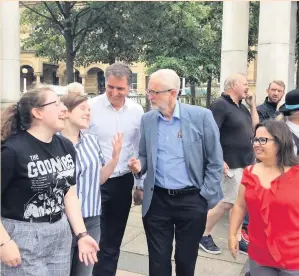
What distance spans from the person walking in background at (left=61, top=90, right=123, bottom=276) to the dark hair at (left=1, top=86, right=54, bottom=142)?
52 centimetres

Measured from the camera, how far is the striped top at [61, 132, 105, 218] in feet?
9.84

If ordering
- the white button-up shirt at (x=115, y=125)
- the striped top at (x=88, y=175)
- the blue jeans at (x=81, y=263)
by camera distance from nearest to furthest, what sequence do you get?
the striped top at (x=88, y=175)
the blue jeans at (x=81, y=263)
the white button-up shirt at (x=115, y=125)

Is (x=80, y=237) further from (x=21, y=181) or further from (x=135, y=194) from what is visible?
(x=135, y=194)

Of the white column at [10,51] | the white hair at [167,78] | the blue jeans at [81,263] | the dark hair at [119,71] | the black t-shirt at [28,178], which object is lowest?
the blue jeans at [81,263]

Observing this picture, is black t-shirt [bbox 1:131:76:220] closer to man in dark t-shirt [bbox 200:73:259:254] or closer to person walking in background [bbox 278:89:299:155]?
person walking in background [bbox 278:89:299:155]

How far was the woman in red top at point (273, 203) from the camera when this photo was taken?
8.61ft

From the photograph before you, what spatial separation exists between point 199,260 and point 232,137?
137 cm

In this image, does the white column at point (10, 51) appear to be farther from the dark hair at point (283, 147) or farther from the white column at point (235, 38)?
the dark hair at point (283, 147)

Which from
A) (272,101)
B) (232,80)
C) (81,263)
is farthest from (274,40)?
(81,263)

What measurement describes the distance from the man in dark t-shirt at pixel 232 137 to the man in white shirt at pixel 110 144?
1.28m

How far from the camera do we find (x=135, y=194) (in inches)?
146

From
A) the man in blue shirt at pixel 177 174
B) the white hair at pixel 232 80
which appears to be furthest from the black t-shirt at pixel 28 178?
the white hair at pixel 232 80

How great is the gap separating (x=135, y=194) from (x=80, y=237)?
1.14 metres

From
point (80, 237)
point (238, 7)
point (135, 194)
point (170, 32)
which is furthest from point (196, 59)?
point (80, 237)
